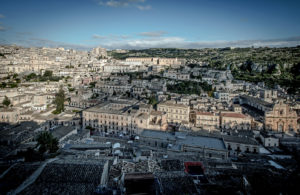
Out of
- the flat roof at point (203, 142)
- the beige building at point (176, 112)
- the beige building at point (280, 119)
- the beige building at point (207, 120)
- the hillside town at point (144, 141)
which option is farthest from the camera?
the beige building at point (176, 112)

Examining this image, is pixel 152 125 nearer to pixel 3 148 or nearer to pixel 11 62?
pixel 3 148

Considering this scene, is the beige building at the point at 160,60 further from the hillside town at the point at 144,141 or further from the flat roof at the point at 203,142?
the flat roof at the point at 203,142

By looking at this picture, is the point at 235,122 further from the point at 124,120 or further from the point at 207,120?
the point at 124,120

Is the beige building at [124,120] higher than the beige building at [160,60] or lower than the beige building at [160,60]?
lower

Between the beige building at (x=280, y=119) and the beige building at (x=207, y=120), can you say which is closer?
the beige building at (x=207, y=120)

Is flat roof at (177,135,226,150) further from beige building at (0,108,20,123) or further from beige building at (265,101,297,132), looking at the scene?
beige building at (0,108,20,123)

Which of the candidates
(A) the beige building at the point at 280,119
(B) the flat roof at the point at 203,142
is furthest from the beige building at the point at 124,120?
(A) the beige building at the point at 280,119
